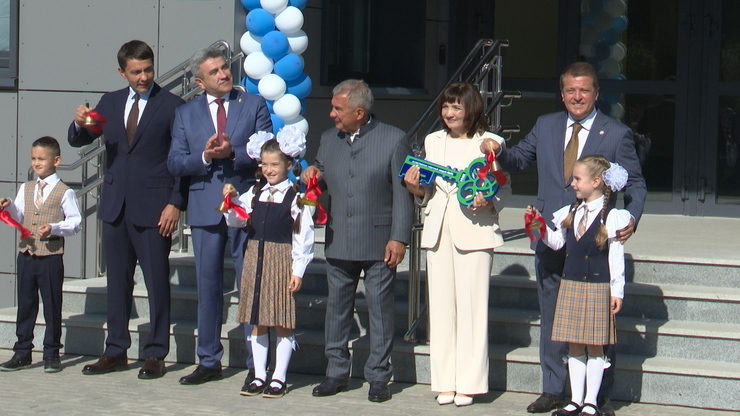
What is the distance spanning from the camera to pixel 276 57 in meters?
8.55

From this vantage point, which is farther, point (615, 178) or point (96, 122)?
point (96, 122)

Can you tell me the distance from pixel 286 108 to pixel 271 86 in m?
0.19

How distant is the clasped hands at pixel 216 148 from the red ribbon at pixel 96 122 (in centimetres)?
78

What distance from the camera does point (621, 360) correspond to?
258 inches

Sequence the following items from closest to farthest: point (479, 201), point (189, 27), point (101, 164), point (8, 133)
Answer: point (479, 201)
point (101, 164)
point (189, 27)
point (8, 133)

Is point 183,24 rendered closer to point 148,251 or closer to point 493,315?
point 148,251

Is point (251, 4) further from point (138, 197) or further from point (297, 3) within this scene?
point (138, 197)

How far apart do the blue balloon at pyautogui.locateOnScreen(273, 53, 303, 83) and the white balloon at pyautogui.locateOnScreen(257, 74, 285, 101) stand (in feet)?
0.22

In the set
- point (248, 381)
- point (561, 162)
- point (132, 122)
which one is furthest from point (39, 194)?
point (561, 162)

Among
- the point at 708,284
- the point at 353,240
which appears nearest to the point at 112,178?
the point at 353,240

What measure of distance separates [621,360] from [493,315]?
84 centimetres

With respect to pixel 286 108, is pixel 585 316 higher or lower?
lower

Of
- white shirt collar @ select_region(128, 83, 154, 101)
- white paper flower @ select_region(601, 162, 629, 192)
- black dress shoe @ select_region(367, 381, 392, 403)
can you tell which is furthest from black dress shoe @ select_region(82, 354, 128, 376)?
white paper flower @ select_region(601, 162, 629, 192)

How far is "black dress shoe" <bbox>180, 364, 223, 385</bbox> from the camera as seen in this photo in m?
6.83
